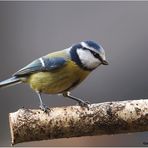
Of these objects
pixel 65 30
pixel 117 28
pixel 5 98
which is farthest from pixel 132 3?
pixel 5 98

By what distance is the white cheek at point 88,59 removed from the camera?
84.8 inches

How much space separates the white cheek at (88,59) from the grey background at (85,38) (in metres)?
1.84

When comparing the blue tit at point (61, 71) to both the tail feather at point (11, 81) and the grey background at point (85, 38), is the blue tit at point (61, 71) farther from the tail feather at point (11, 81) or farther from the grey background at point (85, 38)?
the grey background at point (85, 38)

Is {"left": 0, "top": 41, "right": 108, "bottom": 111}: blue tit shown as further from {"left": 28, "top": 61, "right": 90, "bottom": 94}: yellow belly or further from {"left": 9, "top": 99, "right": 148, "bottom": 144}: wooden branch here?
{"left": 9, "top": 99, "right": 148, "bottom": 144}: wooden branch

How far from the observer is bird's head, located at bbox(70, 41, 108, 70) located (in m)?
2.11

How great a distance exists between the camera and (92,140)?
13.2 feet

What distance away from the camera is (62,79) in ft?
7.38

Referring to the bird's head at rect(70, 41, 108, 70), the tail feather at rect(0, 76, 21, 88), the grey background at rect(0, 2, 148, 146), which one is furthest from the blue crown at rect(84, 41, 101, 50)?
the grey background at rect(0, 2, 148, 146)

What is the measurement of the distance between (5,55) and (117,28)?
2.73 feet

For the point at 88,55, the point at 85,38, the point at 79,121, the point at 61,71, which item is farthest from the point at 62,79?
the point at 85,38

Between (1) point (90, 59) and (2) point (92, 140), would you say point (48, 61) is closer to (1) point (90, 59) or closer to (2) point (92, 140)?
(1) point (90, 59)

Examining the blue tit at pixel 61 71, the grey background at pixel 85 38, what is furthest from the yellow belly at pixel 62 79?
the grey background at pixel 85 38

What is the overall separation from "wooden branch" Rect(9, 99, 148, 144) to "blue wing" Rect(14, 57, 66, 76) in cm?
30

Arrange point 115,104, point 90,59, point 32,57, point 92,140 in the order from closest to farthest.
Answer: point 115,104
point 90,59
point 92,140
point 32,57
